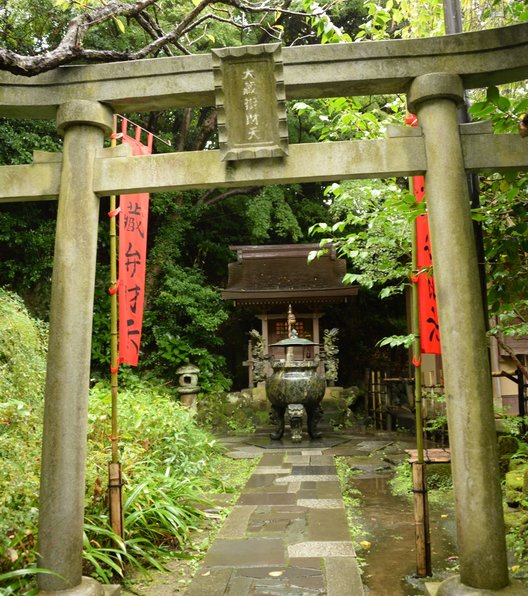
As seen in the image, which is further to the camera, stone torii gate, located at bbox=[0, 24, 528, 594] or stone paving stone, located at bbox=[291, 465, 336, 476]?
stone paving stone, located at bbox=[291, 465, 336, 476]

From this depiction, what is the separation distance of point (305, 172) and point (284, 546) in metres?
2.96

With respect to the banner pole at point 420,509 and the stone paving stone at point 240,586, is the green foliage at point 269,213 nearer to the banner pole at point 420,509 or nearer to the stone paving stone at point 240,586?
the banner pole at point 420,509

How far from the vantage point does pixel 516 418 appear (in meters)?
5.51

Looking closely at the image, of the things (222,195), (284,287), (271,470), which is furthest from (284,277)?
(271,470)

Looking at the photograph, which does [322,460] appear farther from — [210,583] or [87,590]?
[87,590]

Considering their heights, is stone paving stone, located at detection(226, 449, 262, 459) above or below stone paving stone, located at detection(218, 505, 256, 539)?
below

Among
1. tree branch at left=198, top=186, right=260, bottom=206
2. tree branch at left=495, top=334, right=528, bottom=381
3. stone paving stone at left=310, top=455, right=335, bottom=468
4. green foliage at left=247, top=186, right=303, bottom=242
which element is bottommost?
stone paving stone at left=310, top=455, right=335, bottom=468

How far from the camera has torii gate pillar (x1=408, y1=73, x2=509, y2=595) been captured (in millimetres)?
2770

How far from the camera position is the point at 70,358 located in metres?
3.06

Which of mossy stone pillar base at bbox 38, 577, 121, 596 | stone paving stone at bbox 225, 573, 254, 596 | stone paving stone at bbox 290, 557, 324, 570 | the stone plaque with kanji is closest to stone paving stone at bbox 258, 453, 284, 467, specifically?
stone paving stone at bbox 290, 557, 324, 570

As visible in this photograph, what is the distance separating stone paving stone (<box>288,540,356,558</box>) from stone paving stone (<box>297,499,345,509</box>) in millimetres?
1064

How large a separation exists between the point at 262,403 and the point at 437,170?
33.5 feet

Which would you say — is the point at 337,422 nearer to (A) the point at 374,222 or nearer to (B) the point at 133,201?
(A) the point at 374,222

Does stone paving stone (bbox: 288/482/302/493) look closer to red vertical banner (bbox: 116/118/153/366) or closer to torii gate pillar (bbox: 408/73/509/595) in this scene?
red vertical banner (bbox: 116/118/153/366)
